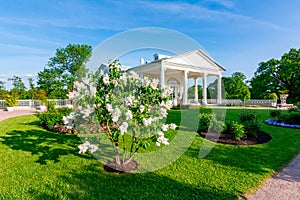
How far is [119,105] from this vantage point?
8.43ft

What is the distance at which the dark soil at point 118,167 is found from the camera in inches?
129

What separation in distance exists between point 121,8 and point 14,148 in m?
6.09

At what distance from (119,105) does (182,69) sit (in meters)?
17.1

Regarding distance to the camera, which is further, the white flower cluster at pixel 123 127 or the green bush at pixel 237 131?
the green bush at pixel 237 131

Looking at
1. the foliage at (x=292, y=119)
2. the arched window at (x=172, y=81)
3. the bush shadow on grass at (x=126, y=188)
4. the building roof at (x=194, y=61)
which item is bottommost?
the bush shadow on grass at (x=126, y=188)

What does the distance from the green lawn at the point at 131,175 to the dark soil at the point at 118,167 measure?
124 mm

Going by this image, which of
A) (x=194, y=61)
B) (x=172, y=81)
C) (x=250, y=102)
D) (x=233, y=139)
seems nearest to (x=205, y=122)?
(x=233, y=139)

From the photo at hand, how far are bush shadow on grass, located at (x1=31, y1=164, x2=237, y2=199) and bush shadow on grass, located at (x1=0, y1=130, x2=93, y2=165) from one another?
1.09m

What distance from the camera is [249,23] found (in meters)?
10.5

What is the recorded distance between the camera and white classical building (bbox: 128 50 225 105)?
17656 mm

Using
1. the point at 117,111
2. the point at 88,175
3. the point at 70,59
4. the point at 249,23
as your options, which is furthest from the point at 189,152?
the point at 70,59

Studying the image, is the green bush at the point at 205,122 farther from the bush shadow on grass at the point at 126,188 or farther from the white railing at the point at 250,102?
the white railing at the point at 250,102

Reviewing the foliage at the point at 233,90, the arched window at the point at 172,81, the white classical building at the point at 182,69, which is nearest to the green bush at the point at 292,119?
the white classical building at the point at 182,69

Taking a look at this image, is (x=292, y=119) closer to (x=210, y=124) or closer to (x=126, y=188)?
(x=210, y=124)
